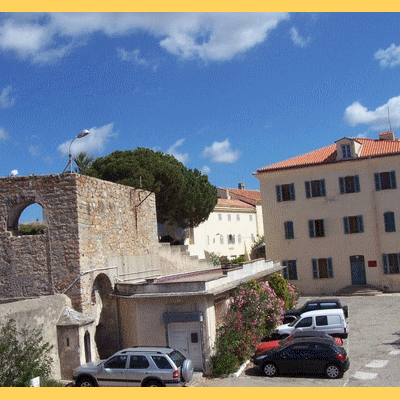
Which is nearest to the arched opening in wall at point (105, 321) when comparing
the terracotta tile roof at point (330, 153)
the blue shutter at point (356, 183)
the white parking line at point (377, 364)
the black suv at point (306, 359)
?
the black suv at point (306, 359)

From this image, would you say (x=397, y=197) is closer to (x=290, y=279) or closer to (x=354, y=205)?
(x=354, y=205)

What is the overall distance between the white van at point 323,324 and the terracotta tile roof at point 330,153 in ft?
59.6

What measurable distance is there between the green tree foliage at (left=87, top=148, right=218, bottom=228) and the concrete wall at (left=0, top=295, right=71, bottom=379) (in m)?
18.7

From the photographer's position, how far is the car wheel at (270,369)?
18281 mm

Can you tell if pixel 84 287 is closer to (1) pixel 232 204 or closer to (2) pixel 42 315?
(2) pixel 42 315

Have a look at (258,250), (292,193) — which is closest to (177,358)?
(292,193)

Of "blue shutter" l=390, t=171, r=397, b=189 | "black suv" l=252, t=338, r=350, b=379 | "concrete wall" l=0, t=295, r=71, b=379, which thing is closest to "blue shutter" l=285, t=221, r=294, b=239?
"blue shutter" l=390, t=171, r=397, b=189

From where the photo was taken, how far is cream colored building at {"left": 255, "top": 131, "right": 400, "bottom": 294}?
3738cm

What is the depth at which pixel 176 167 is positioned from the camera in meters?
42.1

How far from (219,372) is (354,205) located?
23.6m

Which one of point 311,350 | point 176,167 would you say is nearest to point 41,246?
point 311,350

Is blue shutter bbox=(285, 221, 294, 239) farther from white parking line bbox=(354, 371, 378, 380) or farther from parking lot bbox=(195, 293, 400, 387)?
white parking line bbox=(354, 371, 378, 380)

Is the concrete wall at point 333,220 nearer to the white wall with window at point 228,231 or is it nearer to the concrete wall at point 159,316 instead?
→ the white wall with window at point 228,231

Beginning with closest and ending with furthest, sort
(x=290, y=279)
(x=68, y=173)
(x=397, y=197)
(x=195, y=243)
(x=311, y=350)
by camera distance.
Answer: (x=311, y=350), (x=68, y=173), (x=397, y=197), (x=290, y=279), (x=195, y=243)
